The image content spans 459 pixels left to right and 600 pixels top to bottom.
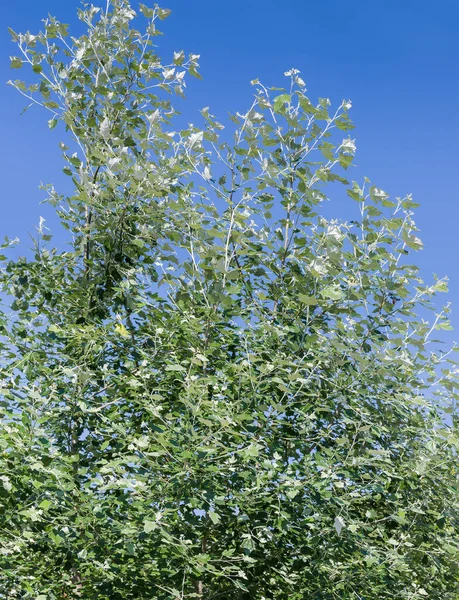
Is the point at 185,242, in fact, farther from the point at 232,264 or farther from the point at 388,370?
the point at 388,370

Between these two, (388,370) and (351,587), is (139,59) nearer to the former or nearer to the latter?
A: (388,370)

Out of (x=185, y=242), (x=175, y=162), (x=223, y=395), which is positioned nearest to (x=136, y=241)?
(x=185, y=242)

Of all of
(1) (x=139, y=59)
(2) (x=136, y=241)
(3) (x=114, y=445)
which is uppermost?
(1) (x=139, y=59)

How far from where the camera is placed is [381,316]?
4992 mm

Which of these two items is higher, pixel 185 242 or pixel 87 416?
pixel 185 242

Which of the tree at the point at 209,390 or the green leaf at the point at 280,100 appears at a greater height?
the green leaf at the point at 280,100

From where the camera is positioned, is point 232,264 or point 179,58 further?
point 179,58

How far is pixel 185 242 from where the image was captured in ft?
16.5

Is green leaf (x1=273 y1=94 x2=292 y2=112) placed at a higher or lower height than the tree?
higher

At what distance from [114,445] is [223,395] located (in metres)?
1.00

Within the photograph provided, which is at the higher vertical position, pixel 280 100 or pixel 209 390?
pixel 280 100

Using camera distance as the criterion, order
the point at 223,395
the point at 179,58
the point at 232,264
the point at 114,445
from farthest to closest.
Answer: the point at 179,58
the point at 232,264
the point at 114,445
the point at 223,395

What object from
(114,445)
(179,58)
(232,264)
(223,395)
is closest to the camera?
(223,395)

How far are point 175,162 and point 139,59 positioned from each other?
129 cm
